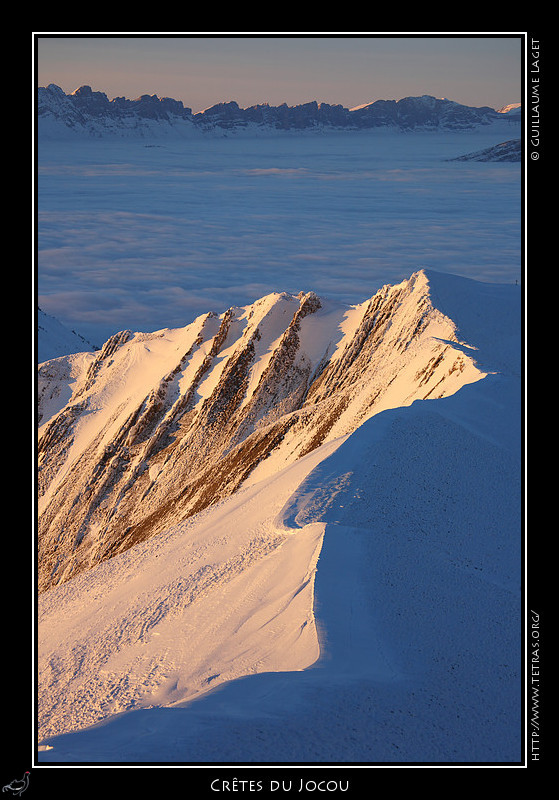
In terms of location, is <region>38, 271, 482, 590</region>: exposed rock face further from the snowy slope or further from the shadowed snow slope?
the snowy slope

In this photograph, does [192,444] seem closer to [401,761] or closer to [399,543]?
[399,543]

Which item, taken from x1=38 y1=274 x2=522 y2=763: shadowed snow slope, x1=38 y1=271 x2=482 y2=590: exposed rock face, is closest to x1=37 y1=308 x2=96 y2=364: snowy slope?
x1=38 y1=271 x2=482 y2=590: exposed rock face

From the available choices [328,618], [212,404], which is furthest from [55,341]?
[328,618]

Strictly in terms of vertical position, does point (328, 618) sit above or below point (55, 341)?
below

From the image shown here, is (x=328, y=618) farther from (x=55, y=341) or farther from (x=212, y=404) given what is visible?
(x=55, y=341)

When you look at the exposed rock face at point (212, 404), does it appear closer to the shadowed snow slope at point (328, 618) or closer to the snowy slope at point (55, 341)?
the shadowed snow slope at point (328, 618)
